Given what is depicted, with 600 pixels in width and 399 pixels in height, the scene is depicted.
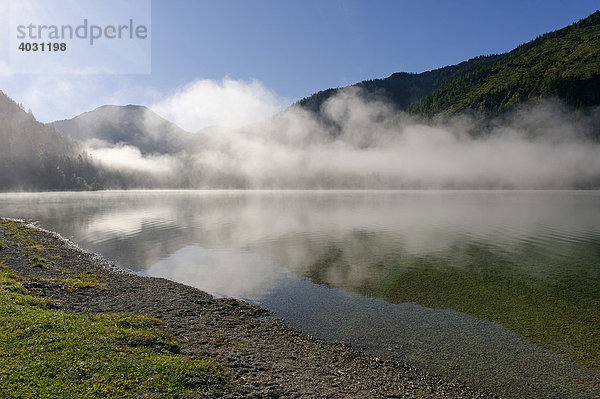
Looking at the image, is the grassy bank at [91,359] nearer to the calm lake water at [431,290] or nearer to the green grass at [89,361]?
the green grass at [89,361]

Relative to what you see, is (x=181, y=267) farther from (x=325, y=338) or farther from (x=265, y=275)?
(x=325, y=338)

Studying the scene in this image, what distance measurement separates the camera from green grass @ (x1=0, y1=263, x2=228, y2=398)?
10531 mm

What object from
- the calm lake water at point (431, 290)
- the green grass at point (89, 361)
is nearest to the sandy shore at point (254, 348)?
the green grass at point (89, 361)

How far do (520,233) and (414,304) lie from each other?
2369 inches

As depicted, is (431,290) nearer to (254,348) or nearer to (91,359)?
(254,348)

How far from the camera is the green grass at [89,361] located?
10.5 metres

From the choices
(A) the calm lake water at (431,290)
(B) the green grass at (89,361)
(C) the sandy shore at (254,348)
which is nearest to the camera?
(B) the green grass at (89,361)

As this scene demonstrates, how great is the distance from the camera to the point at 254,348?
56.0ft

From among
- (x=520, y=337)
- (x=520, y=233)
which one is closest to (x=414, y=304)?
(x=520, y=337)

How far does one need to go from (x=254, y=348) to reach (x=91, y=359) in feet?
26.2

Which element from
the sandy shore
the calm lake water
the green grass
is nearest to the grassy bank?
the green grass

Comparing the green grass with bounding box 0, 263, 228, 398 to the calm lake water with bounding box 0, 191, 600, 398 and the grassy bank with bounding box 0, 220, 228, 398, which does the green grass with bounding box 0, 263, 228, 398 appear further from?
the calm lake water with bounding box 0, 191, 600, 398

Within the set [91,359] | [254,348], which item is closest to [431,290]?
[254,348]

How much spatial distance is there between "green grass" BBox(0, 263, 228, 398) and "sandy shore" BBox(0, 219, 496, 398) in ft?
4.61
